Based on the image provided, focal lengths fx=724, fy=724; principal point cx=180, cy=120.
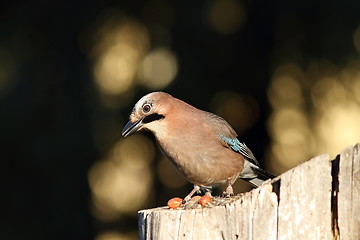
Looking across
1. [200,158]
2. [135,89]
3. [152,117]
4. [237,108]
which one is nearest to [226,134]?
[200,158]

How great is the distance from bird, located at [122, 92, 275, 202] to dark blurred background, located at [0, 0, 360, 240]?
7.61ft

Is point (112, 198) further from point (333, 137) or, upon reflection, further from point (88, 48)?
point (333, 137)

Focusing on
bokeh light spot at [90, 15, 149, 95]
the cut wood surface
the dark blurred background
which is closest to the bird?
the cut wood surface

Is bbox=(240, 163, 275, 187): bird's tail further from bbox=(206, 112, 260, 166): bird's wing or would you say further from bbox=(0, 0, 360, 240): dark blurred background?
bbox=(0, 0, 360, 240): dark blurred background

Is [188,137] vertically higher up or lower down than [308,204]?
higher up

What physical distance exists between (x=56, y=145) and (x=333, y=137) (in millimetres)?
3117

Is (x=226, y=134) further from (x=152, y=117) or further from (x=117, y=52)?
(x=117, y=52)

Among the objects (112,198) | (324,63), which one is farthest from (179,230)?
(112,198)

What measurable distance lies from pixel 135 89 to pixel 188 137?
290 centimetres

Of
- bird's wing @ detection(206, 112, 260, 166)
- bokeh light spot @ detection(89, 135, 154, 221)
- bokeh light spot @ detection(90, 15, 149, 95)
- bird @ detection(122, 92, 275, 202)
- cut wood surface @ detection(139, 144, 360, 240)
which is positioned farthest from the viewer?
bokeh light spot @ detection(89, 135, 154, 221)

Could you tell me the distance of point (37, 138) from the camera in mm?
8430

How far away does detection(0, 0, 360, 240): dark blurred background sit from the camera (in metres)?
7.75

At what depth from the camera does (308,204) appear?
318 cm

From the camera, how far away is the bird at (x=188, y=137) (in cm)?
525
